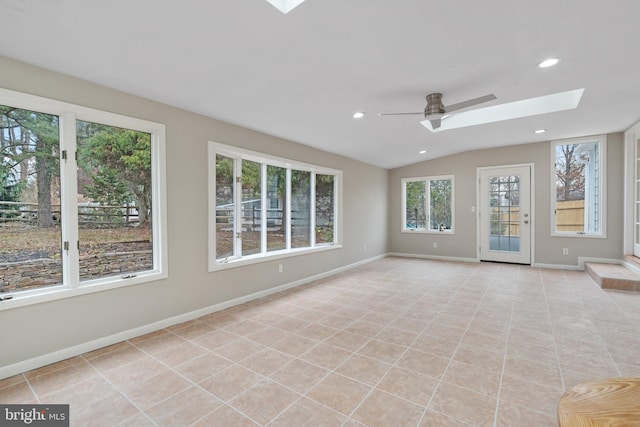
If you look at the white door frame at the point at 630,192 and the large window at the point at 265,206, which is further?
the white door frame at the point at 630,192

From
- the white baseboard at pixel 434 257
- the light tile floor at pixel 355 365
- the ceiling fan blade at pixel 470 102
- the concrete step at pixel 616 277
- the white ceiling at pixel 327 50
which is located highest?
the white ceiling at pixel 327 50

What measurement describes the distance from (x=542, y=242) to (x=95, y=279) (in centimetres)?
745

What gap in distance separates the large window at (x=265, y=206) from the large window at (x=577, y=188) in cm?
447

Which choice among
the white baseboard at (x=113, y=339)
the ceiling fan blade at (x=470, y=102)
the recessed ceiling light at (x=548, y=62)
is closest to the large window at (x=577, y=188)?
the recessed ceiling light at (x=548, y=62)

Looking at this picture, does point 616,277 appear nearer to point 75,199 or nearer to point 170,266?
point 170,266

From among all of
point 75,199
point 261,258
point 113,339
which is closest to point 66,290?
point 113,339

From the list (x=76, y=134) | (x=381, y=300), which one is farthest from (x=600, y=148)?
(x=76, y=134)

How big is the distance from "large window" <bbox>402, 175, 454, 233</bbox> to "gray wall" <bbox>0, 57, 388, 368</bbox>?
3.54 metres

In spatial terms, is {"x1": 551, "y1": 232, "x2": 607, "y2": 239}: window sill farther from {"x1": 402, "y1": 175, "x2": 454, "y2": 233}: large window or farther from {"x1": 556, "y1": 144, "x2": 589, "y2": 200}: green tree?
{"x1": 402, "y1": 175, "x2": 454, "y2": 233}: large window

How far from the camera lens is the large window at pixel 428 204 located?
709cm

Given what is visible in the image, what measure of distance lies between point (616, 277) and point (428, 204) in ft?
12.0

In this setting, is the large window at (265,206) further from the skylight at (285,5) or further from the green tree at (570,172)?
the green tree at (570,172)

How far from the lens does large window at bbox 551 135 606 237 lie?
217 inches

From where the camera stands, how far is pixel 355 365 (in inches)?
91.2
